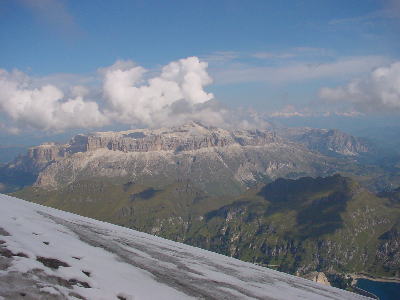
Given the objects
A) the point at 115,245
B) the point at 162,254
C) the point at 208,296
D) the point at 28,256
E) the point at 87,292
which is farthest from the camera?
the point at 162,254

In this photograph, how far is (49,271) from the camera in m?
16.9

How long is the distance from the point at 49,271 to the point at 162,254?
52.2 ft

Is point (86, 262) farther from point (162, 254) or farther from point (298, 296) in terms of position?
point (298, 296)

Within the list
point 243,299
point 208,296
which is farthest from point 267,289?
point 208,296

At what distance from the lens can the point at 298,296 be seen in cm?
2686

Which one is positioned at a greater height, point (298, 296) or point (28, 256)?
point (28, 256)

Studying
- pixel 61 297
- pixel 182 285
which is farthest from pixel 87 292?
pixel 182 285

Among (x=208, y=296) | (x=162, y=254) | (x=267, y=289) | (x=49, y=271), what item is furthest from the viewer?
(x=162, y=254)

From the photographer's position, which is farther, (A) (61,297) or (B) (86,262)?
(B) (86,262)

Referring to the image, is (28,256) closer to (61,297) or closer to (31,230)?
(61,297)

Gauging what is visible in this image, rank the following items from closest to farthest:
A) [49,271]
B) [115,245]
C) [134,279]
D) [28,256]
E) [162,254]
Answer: [49,271]
[28,256]
[134,279]
[115,245]
[162,254]

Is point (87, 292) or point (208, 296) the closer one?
point (87, 292)

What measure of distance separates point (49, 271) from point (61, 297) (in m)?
2.59

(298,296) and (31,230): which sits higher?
(31,230)
